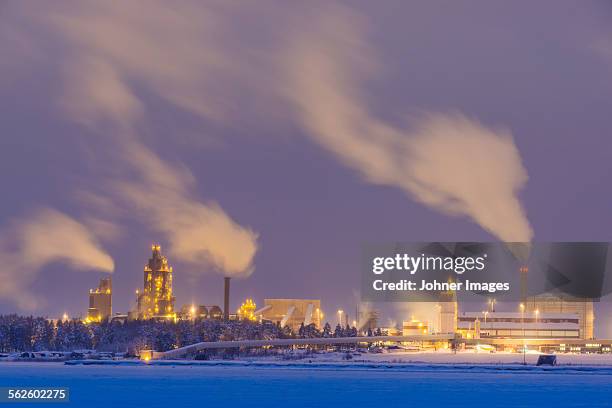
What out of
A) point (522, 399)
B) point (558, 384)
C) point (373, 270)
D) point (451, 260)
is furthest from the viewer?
point (451, 260)

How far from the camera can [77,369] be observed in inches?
5472

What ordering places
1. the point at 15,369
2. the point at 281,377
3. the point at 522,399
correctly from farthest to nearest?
the point at 15,369
the point at 281,377
the point at 522,399

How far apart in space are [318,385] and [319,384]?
145 centimetres

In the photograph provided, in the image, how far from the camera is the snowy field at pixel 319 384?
304 feet

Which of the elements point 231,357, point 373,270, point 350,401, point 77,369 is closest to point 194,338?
point 231,357

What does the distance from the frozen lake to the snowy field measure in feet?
0.26

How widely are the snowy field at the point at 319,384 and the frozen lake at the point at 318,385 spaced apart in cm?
8

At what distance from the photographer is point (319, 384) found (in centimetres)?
11081

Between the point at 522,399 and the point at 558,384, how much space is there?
19.1 metres

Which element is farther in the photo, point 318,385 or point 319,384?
point 319,384

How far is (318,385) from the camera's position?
4306 inches

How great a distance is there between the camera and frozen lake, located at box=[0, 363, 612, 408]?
3649 inches

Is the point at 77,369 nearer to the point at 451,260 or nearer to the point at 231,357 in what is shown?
the point at 231,357

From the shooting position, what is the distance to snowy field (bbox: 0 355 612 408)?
3647 inches
